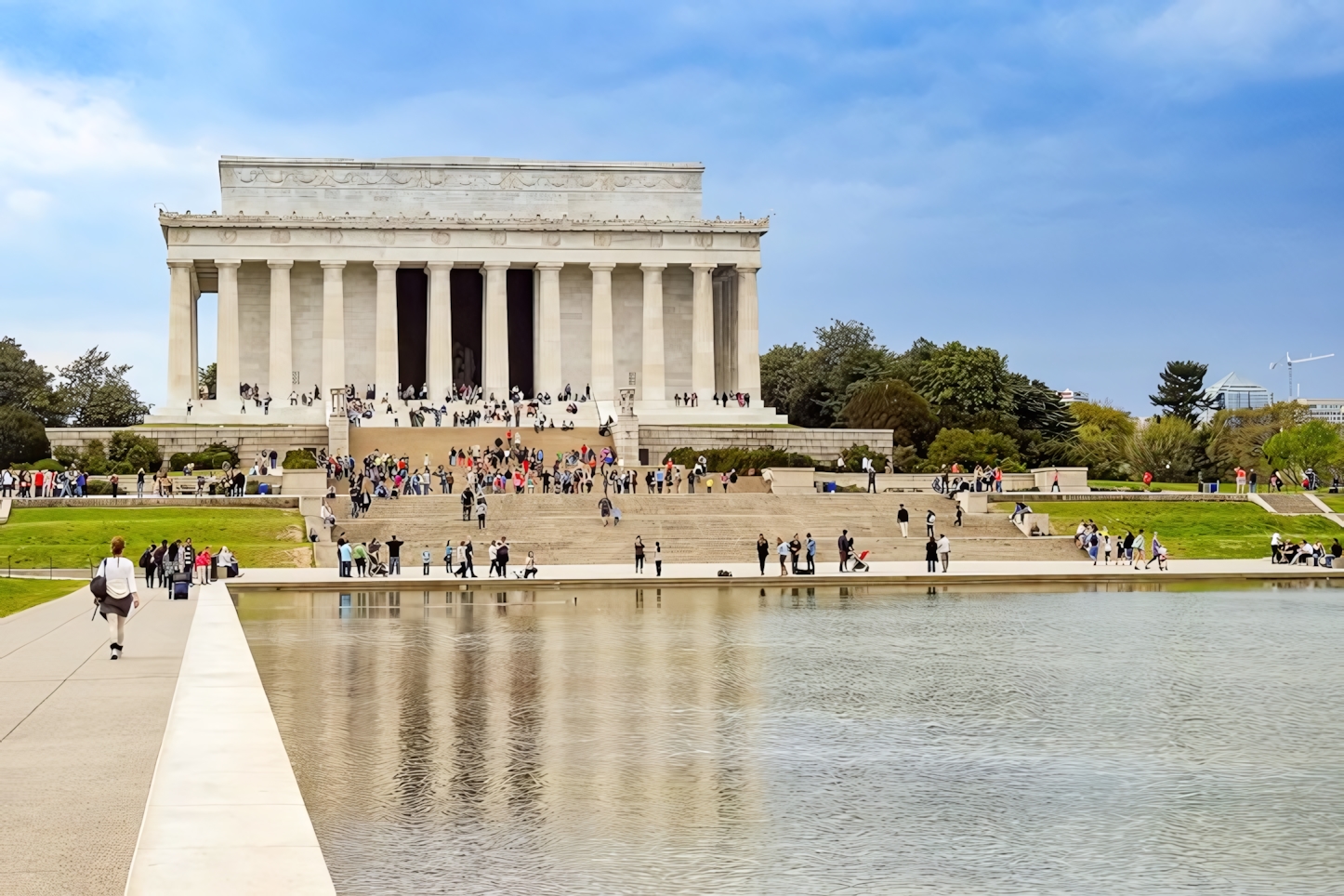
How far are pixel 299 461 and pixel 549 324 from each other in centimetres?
2647

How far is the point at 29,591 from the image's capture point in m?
33.9

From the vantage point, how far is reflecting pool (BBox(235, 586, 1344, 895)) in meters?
11.4

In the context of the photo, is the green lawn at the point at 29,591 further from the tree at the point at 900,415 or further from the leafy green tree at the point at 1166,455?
the leafy green tree at the point at 1166,455

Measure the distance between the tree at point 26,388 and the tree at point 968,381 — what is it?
175 feet

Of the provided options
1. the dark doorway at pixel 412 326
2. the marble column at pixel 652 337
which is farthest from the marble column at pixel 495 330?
the dark doorway at pixel 412 326

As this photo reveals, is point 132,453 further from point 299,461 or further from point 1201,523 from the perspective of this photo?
point 1201,523

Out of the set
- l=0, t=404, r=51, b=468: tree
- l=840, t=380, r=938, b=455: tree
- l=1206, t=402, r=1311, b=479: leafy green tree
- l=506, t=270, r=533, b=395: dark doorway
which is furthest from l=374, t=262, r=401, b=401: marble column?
l=1206, t=402, r=1311, b=479: leafy green tree

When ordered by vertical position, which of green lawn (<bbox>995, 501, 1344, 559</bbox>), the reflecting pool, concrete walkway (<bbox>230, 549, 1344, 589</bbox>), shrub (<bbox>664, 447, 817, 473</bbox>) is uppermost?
shrub (<bbox>664, 447, 817, 473</bbox>)

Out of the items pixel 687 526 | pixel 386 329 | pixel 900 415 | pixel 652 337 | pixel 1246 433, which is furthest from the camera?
pixel 1246 433

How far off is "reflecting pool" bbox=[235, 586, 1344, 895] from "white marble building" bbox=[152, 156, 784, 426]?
2311 inches

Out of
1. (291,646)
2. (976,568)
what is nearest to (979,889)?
(291,646)

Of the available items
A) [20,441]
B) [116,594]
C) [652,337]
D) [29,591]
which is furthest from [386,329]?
[116,594]

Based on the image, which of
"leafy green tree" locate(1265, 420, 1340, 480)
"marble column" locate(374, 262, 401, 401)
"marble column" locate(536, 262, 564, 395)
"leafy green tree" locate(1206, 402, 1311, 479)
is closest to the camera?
"leafy green tree" locate(1265, 420, 1340, 480)

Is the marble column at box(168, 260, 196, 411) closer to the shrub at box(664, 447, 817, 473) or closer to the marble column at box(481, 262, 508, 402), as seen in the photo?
the marble column at box(481, 262, 508, 402)
